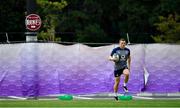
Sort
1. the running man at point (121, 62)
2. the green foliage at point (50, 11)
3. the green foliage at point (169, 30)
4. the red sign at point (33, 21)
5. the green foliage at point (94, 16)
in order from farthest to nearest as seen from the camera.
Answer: the green foliage at point (50, 11)
the green foliage at point (94, 16)
the green foliage at point (169, 30)
the red sign at point (33, 21)
the running man at point (121, 62)

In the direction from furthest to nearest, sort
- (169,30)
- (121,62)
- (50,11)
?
(50,11) < (169,30) < (121,62)

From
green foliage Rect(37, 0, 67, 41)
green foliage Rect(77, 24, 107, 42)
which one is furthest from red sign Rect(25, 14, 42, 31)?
green foliage Rect(37, 0, 67, 41)

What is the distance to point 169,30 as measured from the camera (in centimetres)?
4297

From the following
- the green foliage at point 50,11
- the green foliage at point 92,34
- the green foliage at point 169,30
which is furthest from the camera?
the green foliage at point 50,11

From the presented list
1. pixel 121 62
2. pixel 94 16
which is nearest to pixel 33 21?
pixel 121 62

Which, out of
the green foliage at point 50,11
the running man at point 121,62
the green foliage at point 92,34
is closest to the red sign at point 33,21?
the running man at point 121,62

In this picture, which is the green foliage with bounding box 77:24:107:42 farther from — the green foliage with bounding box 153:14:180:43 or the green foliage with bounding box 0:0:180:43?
the green foliage with bounding box 153:14:180:43

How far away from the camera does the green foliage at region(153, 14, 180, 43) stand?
4219 cm

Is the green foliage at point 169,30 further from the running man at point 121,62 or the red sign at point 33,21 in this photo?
the running man at point 121,62

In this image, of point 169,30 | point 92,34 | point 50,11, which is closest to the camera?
point 169,30

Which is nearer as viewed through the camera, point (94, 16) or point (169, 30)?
point (169, 30)

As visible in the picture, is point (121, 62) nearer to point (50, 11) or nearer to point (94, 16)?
point (50, 11)

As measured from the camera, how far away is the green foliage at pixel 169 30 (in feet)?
138

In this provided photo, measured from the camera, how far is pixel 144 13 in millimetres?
49281
